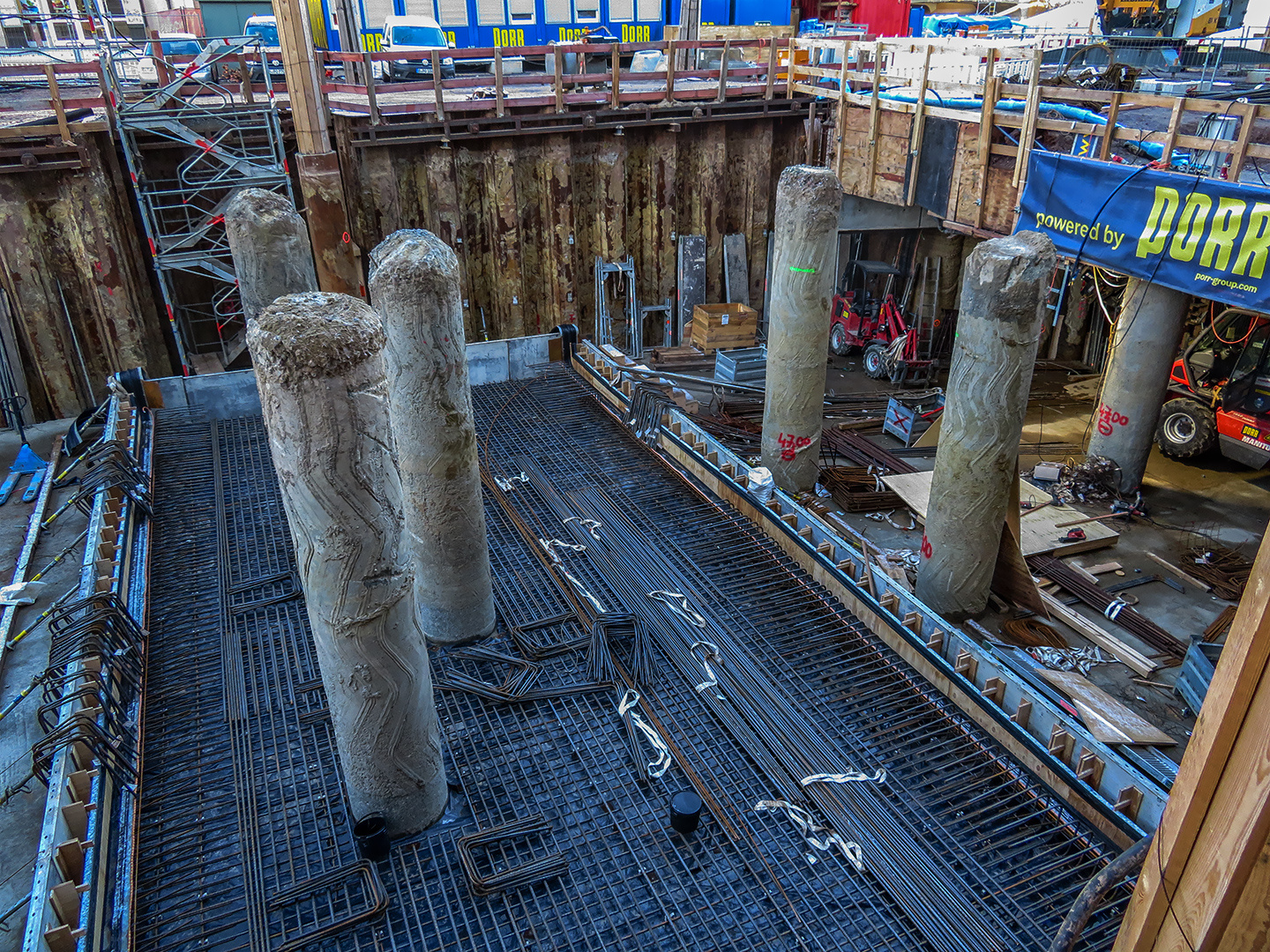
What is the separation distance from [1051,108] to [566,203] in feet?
28.6

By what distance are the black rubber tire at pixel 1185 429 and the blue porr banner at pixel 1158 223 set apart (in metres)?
3.49

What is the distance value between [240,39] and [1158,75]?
19.4 m

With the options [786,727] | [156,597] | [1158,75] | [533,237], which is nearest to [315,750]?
[156,597]

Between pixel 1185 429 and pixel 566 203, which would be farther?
pixel 566 203

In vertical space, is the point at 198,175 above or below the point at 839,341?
above

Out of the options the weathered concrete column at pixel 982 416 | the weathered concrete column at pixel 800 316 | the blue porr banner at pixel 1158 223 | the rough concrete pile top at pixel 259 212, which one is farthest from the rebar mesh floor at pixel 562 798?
the blue porr banner at pixel 1158 223

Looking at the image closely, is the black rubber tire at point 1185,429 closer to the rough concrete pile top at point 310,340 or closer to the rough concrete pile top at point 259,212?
the rough concrete pile top at point 259,212

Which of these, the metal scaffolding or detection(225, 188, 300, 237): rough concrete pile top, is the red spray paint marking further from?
the metal scaffolding

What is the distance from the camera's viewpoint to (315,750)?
6.97 meters

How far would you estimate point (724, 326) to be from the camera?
17062mm

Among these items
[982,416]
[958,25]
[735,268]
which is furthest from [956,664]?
[958,25]

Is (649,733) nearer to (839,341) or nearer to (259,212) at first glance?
(259,212)

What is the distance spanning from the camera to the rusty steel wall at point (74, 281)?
13.6 m

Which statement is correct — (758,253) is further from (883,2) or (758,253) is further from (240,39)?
(883,2)
